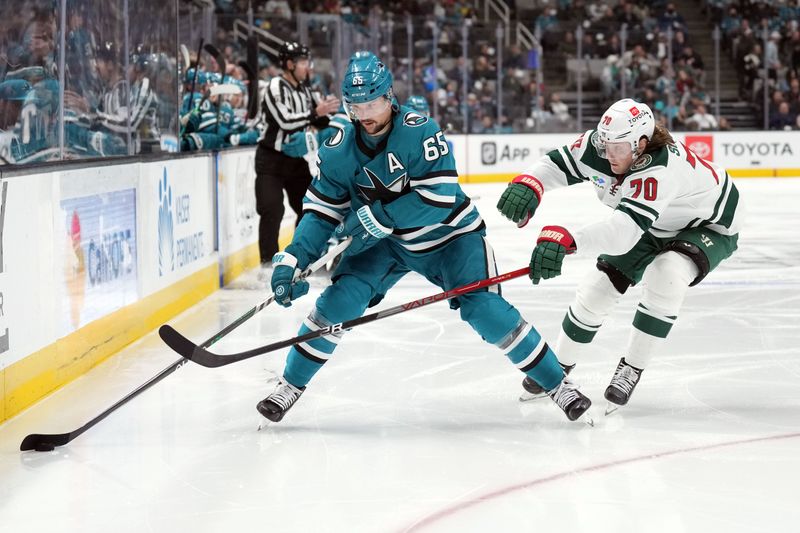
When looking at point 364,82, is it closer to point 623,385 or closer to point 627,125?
point 627,125

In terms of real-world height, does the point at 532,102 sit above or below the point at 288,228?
above

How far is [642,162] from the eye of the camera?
3.04 m

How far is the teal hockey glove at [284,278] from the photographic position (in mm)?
2951

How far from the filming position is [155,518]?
7.75 feet

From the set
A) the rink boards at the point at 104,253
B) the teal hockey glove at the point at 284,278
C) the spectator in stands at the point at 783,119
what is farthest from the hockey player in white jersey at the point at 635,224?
the spectator in stands at the point at 783,119

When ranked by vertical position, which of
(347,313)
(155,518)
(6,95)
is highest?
(6,95)

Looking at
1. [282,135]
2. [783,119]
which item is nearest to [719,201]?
[282,135]

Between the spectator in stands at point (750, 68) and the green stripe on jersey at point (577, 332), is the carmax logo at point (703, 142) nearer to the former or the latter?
the spectator in stands at point (750, 68)

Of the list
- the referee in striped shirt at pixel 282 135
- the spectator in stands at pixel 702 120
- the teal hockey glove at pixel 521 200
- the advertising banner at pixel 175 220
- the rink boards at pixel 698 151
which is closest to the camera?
the teal hockey glove at pixel 521 200

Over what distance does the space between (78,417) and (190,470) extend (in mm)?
697

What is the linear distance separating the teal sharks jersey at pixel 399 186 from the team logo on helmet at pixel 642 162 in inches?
18.1

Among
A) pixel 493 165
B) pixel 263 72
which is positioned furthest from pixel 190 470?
pixel 493 165

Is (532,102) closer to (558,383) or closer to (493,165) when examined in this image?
(493,165)

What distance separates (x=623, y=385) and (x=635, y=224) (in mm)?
528
